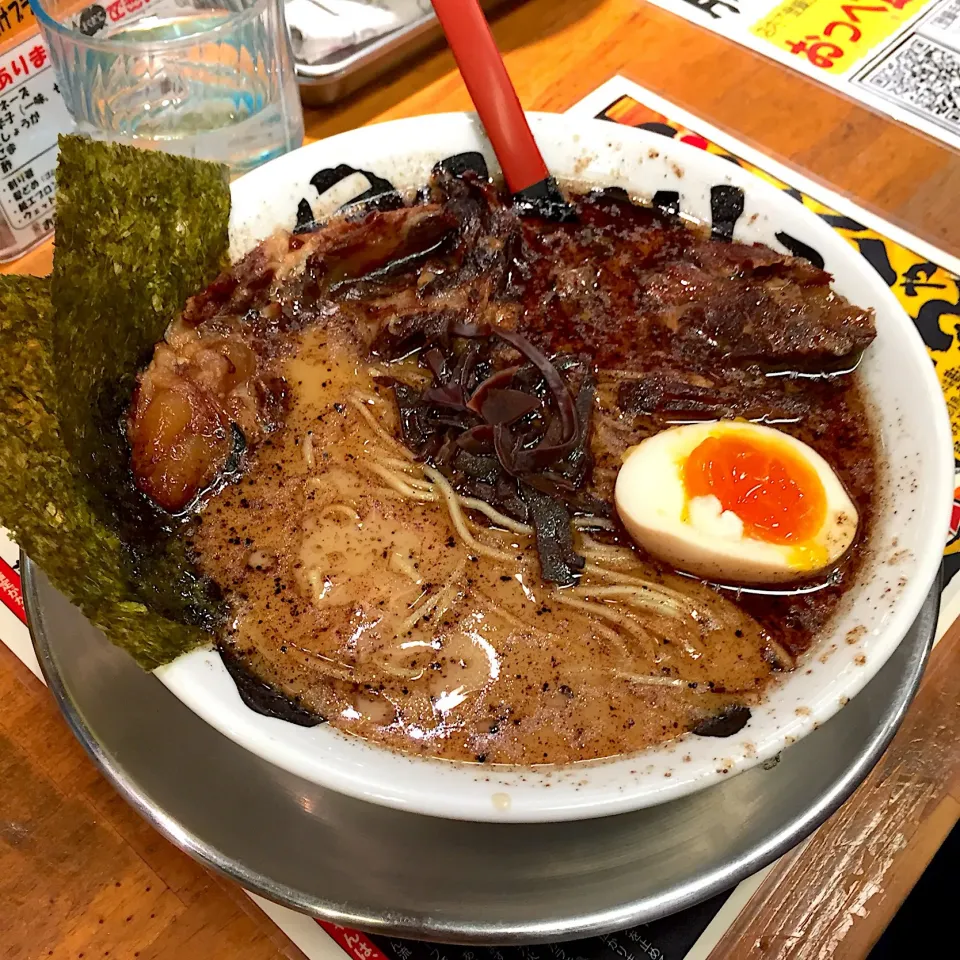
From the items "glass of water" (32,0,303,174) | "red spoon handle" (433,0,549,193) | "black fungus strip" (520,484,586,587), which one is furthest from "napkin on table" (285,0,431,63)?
"black fungus strip" (520,484,586,587)

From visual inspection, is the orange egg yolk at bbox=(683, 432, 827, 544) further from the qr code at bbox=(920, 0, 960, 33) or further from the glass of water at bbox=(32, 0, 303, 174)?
the qr code at bbox=(920, 0, 960, 33)

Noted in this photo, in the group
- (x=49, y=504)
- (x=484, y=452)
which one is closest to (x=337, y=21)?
(x=484, y=452)

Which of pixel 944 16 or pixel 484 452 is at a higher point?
pixel 944 16

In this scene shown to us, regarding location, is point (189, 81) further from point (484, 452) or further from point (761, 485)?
point (761, 485)

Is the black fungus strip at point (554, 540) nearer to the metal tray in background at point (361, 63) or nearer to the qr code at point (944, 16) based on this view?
the metal tray in background at point (361, 63)

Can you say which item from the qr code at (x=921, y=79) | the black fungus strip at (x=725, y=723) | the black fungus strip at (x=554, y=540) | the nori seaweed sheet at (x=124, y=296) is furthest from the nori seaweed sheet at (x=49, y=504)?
the qr code at (x=921, y=79)

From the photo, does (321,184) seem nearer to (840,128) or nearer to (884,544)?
(884,544)

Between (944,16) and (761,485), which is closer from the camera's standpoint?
(761,485)
